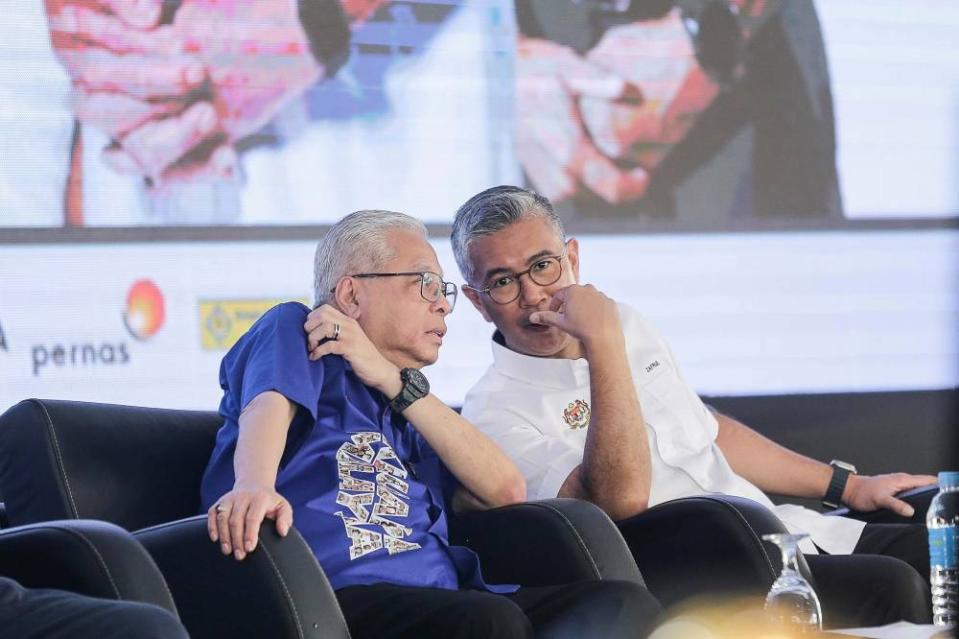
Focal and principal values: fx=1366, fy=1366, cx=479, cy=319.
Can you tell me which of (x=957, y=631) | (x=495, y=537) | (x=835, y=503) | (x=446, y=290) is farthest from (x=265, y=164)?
(x=957, y=631)

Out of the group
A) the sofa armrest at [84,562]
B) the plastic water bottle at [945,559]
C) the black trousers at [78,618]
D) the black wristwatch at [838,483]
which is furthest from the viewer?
the black wristwatch at [838,483]

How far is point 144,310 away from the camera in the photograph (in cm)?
326

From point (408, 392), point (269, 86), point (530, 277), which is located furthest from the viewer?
point (269, 86)

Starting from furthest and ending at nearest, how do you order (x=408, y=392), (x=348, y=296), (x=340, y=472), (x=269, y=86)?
1. (x=269, y=86)
2. (x=348, y=296)
3. (x=408, y=392)
4. (x=340, y=472)

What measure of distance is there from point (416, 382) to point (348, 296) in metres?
0.21

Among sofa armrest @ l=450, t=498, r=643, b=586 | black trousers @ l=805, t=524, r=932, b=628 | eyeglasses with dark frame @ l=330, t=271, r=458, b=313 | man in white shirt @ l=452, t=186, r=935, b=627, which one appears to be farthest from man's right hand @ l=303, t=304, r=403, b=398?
black trousers @ l=805, t=524, r=932, b=628

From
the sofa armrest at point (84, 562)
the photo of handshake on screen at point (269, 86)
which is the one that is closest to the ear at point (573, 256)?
the photo of handshake on screen at point (269, 86)

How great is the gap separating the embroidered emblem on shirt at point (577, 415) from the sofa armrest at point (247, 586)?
2.88ft

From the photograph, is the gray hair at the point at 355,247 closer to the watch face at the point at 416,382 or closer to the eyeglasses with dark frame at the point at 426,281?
the eyeglasses with dark frame at the point at 426,281

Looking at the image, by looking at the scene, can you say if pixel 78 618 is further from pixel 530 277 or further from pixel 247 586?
pixel 530 277

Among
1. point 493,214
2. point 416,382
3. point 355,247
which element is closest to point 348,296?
point 355,247

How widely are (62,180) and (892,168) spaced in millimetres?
2263

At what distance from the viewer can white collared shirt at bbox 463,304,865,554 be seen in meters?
2.63

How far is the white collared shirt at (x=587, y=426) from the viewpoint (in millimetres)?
→ 2627
